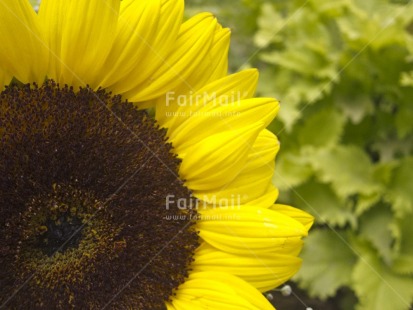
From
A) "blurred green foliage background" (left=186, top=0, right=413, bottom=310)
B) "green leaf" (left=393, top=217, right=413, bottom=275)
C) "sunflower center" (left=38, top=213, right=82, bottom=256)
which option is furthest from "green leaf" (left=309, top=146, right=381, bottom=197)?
"sunflower center" (left=38, top=213, right=82, bottom=256)

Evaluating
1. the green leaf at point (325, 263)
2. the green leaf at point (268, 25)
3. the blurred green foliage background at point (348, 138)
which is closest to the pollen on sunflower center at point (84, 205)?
the blurred green foliage background at point (348, 138)

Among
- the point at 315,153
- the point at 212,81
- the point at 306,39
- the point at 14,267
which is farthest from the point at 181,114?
the point at 306,39

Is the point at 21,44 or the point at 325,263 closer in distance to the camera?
the point at 21,44

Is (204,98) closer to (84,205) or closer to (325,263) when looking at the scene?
(84,205)

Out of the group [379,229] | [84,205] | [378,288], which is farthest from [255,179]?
[379,229]

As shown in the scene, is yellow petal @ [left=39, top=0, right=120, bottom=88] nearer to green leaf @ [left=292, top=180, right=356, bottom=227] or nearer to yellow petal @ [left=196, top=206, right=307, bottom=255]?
yellow petal @ [left=196, top=206, right=307, bottom=255]

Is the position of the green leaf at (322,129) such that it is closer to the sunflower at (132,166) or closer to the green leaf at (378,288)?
the green leaf at (378,288)

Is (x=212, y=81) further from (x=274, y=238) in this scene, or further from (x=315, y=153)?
(x=315, y=153)
